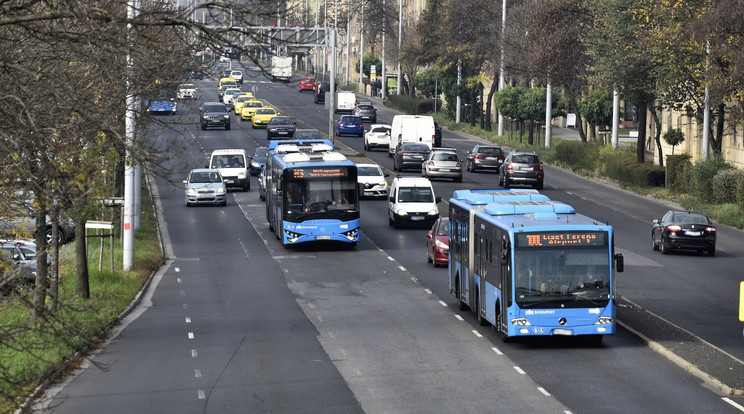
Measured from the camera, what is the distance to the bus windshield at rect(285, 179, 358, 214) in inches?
1561

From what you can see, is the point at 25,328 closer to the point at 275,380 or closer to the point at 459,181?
the point at 275,380

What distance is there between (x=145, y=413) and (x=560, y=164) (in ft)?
176

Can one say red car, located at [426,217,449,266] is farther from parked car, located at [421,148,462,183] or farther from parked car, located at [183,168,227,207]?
parked car, located at [421,148,462,183]

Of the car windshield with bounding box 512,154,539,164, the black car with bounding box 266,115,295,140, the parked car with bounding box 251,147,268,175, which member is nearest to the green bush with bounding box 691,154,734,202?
the car windshield with bounding box 512,154,539,164

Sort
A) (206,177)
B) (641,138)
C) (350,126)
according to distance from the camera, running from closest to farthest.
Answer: (206,177), (641,138), (350,126)

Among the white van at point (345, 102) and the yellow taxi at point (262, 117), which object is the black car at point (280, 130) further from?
the white van at point (345, 102)

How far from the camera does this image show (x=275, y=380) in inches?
840

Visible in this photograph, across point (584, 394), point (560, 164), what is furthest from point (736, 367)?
point (560, 164)

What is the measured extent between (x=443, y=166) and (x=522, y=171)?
4169 mm

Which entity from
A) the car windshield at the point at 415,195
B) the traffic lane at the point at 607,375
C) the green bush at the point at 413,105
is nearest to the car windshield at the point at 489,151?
the car windshield at the point at 415,195

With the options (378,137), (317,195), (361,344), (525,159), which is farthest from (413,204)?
(378,137)

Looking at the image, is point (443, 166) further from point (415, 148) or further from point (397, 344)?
point (397, 344)

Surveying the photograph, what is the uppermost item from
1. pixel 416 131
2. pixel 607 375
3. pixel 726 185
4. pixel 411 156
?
pixel 416 131

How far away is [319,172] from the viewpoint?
3975cm
